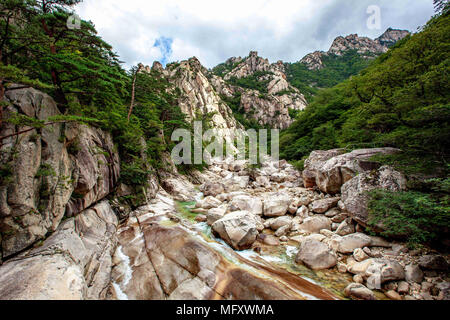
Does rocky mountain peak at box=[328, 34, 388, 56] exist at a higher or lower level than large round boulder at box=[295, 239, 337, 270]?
higher

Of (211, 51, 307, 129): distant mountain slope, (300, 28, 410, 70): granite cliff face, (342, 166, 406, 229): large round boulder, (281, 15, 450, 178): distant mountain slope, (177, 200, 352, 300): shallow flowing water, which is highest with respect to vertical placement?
(300, 28, 410, 70): granite cliff face

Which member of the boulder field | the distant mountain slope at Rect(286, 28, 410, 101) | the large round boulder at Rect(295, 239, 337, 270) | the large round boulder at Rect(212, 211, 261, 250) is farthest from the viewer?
the distant mountain slope at Rect(286, 28, 410, 101)

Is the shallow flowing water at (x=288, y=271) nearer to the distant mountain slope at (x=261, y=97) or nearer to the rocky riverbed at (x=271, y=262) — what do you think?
the rocky riverbed at (x=271, y=262)

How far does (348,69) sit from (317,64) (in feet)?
64.6

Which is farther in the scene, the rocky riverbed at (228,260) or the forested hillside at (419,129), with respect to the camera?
the forested hillside at (419,129)

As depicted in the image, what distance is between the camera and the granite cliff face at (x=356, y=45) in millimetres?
103738

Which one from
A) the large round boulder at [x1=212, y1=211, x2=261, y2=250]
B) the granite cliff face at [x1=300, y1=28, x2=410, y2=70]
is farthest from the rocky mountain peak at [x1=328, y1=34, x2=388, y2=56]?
the large round boulder at [x1=212, y1=211, x2=261, y2=250]

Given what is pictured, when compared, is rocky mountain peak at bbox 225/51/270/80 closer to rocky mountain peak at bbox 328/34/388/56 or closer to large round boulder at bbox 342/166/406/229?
rocky mountain peak at bbox 328/34/388/56

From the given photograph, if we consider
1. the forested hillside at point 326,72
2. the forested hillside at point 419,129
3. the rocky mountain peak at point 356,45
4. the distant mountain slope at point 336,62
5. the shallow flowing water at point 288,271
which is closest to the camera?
the shallow flowing water at point 288,271

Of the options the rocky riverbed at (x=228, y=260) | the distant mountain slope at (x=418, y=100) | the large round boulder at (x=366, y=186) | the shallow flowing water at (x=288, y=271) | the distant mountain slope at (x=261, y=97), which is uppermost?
the distant mountain slope at (x=261, y=97)

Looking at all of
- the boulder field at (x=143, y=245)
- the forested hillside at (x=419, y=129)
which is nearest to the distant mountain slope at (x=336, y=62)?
the forested hillside at (x=419, y=129)

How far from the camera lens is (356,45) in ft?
357

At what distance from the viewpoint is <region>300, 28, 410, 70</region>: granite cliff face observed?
10374cm
